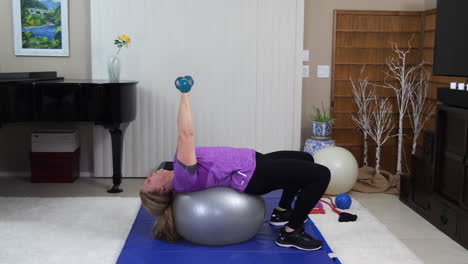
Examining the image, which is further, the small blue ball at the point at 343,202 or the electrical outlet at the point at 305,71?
the electrical outlet at the point at 305,71

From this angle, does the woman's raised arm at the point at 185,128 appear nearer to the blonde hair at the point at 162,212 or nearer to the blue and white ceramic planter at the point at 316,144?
the blonde hair at the point at 162,212

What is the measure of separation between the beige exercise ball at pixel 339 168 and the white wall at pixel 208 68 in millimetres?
712

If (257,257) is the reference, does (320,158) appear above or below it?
above

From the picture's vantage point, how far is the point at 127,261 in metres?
2.81

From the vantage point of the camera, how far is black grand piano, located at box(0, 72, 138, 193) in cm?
382

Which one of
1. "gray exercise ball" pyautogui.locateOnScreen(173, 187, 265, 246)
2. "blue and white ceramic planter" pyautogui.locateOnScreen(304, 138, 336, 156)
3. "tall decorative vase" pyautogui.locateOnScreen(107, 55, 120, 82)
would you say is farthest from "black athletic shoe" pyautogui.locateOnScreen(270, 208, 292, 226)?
"tall decorative vase" pyautogui.locateOnScreen(107, 55, 120, 82)

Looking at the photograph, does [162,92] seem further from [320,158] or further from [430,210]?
[430,210]

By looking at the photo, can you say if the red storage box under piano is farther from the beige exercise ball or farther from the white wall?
the beige exercise ball

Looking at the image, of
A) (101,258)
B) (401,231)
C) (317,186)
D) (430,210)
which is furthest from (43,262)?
(430,210)

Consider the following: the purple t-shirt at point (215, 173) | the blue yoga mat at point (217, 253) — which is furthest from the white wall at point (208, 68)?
the purple t-shirt at point (215, 173)

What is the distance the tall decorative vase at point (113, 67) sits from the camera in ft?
14.9

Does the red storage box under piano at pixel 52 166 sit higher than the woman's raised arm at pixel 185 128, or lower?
lower

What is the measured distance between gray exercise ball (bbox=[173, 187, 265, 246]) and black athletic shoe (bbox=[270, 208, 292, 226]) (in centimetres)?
38

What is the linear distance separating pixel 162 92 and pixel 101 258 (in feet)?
7.47
